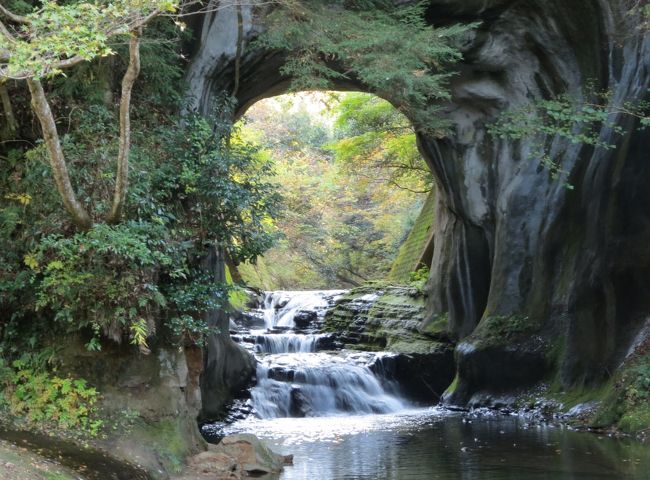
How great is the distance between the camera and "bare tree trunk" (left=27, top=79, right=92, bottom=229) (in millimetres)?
7266

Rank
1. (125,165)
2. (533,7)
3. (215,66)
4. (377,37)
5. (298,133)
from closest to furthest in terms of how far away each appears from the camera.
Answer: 1. (125,165)
2. (377,37)
3. (215,66)
4. (533,7)
5. (298,133)

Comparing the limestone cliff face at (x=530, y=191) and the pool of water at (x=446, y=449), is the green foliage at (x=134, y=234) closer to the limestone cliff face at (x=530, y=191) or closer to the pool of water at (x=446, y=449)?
the pool of water at (x=446, y=449)

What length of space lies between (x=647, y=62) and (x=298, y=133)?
2855 centimetres

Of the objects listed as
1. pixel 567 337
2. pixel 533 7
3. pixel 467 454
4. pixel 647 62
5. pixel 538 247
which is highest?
pixel 533 7

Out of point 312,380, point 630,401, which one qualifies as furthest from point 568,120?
point 312,380

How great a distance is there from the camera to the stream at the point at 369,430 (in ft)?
30.8

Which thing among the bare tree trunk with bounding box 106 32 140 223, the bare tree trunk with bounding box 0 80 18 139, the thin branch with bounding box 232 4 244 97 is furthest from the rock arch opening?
the bare tree trunk with bounding box 106 32 140 223

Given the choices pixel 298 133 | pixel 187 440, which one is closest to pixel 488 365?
pixel 187 440

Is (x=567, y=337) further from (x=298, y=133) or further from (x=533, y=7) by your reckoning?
(x=298, y=133)

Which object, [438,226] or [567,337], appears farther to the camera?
[438,226]

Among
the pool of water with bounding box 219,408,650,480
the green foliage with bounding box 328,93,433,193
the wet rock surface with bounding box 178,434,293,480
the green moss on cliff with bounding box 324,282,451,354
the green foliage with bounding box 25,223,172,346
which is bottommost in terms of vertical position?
the pool of water with bounding box 219,408,650,480

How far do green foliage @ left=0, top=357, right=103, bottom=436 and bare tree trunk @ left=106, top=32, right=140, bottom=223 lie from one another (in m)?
2.08

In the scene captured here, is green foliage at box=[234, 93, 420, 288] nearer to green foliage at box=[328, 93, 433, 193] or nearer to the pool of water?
green foliage at box=[328, 93, 433, 193]

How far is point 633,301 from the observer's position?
1262 cm
